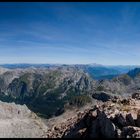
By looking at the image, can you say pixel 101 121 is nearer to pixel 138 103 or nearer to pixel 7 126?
pixel 138 103

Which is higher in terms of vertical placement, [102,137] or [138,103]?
[138,103]

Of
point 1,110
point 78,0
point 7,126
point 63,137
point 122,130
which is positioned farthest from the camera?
point 1,110

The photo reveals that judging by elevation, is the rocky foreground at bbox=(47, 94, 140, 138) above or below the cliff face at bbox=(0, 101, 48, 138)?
above

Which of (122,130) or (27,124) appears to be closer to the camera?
(122,130)

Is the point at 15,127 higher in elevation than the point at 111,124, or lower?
lower

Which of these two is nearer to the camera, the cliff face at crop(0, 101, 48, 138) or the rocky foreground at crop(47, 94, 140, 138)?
the rocky foreground at crop(47, 94, 140, 138)

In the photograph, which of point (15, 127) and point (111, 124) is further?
point (15, 127)

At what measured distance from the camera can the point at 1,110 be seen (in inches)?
4619

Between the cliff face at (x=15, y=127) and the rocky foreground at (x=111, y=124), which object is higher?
the rocky foreground at (x=111, y=124)

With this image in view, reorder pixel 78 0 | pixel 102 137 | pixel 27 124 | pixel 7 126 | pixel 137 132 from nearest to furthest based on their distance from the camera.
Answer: pixel 78 0
pixel 137 132
pixel 102 137
pixel 7 126
pixel 27 124

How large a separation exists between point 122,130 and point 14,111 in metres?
82.9

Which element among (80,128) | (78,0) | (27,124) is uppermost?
(78,0)

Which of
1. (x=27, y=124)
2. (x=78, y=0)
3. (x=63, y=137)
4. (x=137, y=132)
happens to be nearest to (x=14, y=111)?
(x=27, y=124)

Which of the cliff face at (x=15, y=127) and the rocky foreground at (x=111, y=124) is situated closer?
the rocky foreground at (x=111, y=124)
